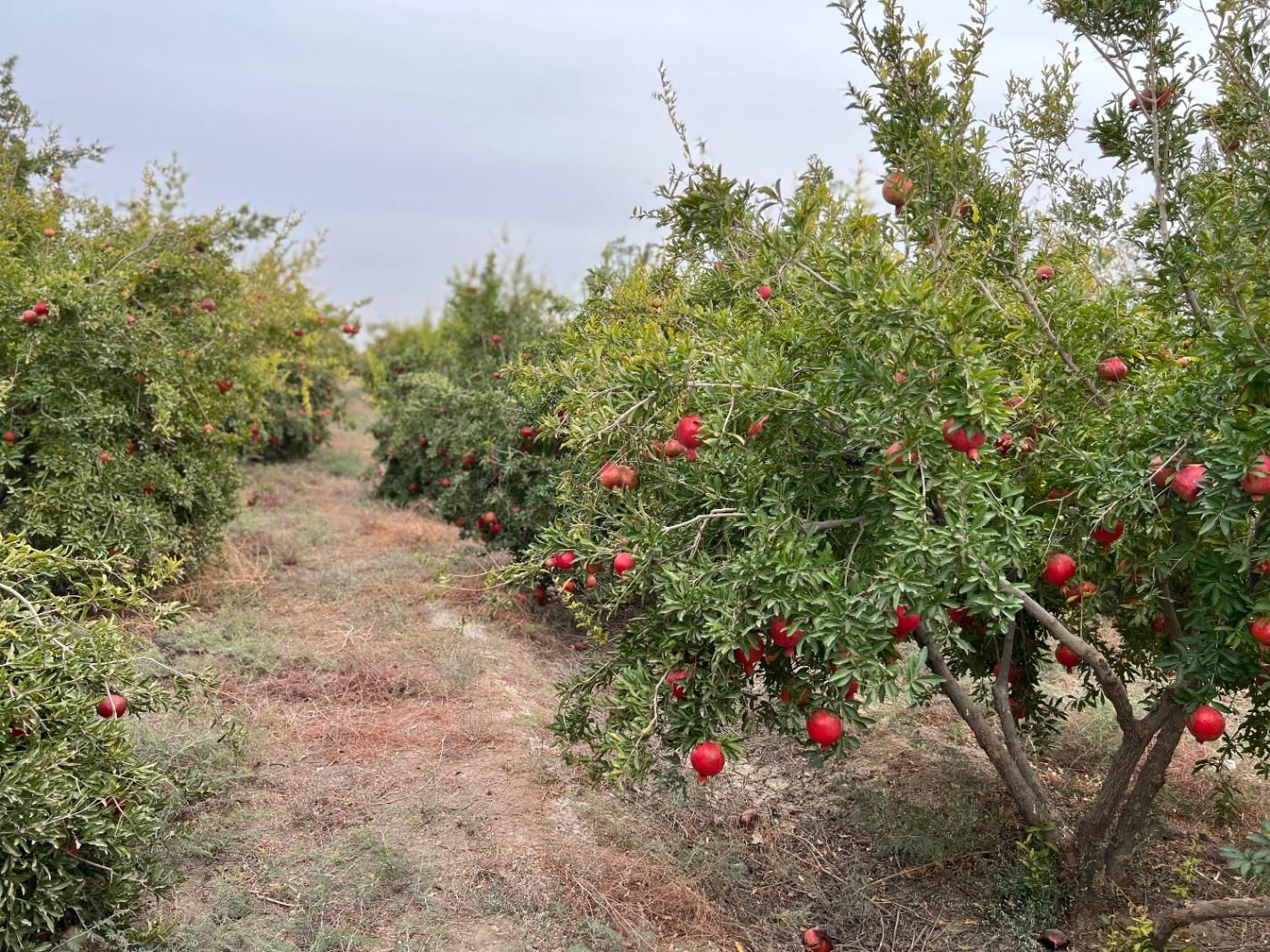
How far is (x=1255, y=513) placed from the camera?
8.29ft

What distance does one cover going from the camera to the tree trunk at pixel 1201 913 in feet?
9.02

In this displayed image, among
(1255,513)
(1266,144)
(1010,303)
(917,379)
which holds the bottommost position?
(1255,513)

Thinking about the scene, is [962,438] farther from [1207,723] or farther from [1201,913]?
[1201,913]

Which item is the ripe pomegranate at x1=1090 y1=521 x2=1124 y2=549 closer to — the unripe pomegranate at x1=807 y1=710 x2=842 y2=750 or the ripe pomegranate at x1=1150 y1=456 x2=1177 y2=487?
the ripe pomegranate at x1=1150 y1=456 x2=1177 y2=487

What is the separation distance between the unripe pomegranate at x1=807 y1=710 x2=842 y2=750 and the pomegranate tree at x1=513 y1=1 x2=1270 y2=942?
45 millimetres

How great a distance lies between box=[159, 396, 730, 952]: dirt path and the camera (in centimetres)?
323

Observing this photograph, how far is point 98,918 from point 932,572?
2.63 metres

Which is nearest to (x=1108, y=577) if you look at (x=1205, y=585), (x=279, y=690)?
(x=1205, y=585)

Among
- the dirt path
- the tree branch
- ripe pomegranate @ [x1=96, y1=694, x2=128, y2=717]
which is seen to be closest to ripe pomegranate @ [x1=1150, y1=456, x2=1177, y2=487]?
the tree branch

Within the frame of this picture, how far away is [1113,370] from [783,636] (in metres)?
1.45

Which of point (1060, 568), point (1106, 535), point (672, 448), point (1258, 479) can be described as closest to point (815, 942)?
point (1060, 568)

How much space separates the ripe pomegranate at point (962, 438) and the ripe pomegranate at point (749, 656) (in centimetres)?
76

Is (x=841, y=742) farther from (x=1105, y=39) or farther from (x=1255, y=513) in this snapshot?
(x=1105, y=39)

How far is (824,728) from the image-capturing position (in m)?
2.62
